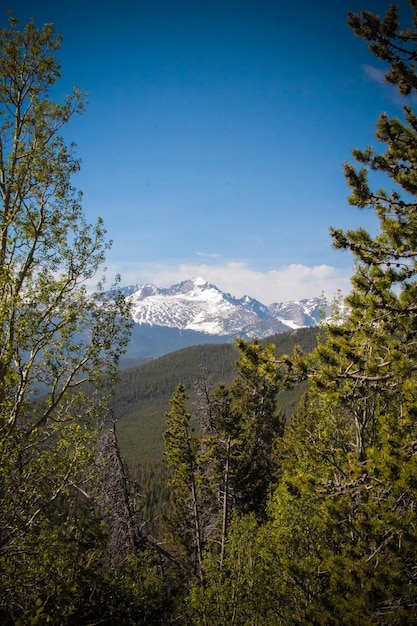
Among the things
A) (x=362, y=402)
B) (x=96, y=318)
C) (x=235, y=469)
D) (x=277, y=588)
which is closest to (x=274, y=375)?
(x=362, y=402)

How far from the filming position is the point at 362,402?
36.9 ft

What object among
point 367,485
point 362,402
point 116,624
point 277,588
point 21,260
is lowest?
point 116,624

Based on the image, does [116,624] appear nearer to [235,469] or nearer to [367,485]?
[235,469]

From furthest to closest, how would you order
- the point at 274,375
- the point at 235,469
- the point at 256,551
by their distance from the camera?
the point at 235,469, the point at 256,551, the point at 274,375

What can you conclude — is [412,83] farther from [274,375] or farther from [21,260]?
[21,260]

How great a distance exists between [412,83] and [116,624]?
64.7 feet

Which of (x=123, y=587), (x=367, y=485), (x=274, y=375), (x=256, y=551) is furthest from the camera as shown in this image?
(x=123, y=587)

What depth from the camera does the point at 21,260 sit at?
980 centimetres

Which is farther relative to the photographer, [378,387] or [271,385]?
[271,385]

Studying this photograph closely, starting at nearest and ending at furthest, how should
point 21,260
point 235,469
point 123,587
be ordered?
point 21,260 → point 123,587 → point 235,469

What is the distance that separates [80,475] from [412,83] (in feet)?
40.8

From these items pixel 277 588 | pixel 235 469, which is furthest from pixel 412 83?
pixel 235 469

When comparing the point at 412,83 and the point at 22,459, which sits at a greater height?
the point at 412,83

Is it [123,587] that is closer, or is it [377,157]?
[377,157]
